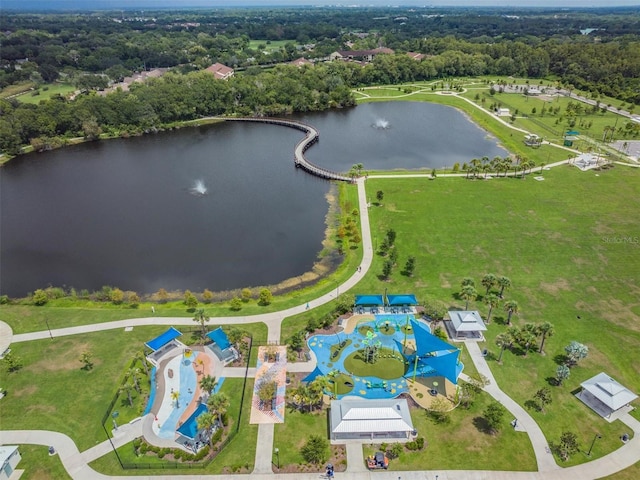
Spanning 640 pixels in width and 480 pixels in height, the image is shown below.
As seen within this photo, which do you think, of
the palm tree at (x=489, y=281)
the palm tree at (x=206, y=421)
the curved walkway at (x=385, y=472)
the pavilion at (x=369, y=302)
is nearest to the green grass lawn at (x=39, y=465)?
the curved walkway at (x=385, y=472)

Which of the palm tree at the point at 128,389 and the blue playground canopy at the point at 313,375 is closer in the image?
the palm tree at the point at 128,389

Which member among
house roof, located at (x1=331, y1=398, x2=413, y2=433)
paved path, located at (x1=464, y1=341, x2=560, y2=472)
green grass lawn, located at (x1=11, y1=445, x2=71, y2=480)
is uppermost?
house roof, located at (x1=331, y1=398, x2=413, y2=433)

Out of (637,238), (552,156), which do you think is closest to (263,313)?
(637,238)

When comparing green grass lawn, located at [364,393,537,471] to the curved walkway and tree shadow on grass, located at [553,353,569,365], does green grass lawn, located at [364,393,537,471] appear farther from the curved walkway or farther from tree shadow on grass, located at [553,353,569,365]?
tree shadow on grass, located at [553,353,569,365]

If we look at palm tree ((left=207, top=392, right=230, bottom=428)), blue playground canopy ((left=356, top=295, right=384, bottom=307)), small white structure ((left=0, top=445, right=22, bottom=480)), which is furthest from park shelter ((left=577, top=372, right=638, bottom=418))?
small white structure ((left=0, top=445, right=22, bottom=480))

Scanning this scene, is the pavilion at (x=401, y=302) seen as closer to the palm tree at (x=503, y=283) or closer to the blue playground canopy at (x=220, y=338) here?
the palm tree at (x=503, y=283)

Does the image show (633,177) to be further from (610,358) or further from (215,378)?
(215,378)
